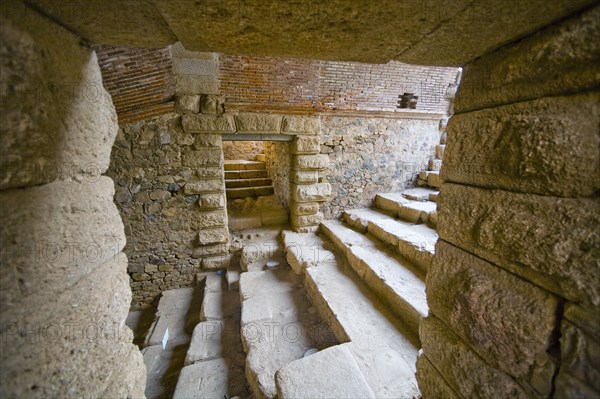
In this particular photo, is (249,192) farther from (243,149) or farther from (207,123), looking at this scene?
(243,149)

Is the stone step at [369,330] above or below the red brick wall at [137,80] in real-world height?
below

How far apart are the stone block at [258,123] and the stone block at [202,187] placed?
89cm

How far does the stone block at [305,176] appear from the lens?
400 centimetres

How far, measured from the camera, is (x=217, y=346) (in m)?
2.63

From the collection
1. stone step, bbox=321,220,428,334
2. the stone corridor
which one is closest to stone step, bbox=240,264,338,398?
the stone corridor

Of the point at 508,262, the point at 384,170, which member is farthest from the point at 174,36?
the point at 384,170

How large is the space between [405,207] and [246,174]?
4.11 m

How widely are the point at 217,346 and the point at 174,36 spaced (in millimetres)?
2936

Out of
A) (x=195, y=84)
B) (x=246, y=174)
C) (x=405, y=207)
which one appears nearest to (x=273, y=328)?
(x=405, y=207)

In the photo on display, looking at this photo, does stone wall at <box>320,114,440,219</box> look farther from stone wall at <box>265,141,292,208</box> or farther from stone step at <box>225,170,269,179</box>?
stone step at <box>225,170,269,179</box>

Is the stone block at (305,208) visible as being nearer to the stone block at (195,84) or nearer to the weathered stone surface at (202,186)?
the weathered stone surface at (202,186)

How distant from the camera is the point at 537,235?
0.75 m

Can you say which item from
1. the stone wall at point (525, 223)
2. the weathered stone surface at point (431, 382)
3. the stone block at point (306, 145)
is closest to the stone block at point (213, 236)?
the stone block at point (306, 145)

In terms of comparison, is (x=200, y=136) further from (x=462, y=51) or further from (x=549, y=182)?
(x=549, y=182)
